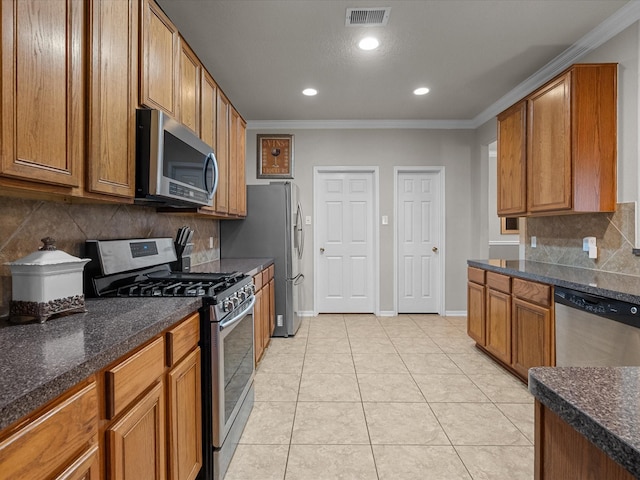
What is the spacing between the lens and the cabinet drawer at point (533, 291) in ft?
7.71

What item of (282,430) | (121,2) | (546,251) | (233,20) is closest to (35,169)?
(121,2)

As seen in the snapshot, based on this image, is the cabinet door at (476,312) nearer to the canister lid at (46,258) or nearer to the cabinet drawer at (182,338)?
the cabinet drawer at (182,338)

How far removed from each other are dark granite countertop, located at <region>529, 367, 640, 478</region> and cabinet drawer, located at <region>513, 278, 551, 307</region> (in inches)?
74.4

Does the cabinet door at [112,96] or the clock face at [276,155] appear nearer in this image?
the cabinet door at [112,96]

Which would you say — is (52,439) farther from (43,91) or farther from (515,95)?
(515,95)

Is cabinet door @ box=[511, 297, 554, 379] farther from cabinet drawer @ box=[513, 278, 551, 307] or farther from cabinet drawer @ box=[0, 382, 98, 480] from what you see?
cabinet drawer @ box=[0, 382, 98, 480]

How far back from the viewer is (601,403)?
1.80 feet

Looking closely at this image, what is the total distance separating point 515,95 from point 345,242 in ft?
8.57

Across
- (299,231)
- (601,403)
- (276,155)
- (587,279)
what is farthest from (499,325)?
(276,155)

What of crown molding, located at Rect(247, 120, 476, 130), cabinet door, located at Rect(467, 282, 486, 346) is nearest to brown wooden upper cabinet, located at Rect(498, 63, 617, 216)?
cabinet door, located at Rect(467, 282, 486, 346)

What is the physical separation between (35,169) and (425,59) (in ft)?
9.81

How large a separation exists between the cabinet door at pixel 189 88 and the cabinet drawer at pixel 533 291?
2574mm

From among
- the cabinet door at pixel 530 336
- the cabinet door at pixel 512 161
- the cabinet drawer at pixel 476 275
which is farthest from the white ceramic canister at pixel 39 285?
the cabinet door at pixel 512 161

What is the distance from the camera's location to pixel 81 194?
1.30m
